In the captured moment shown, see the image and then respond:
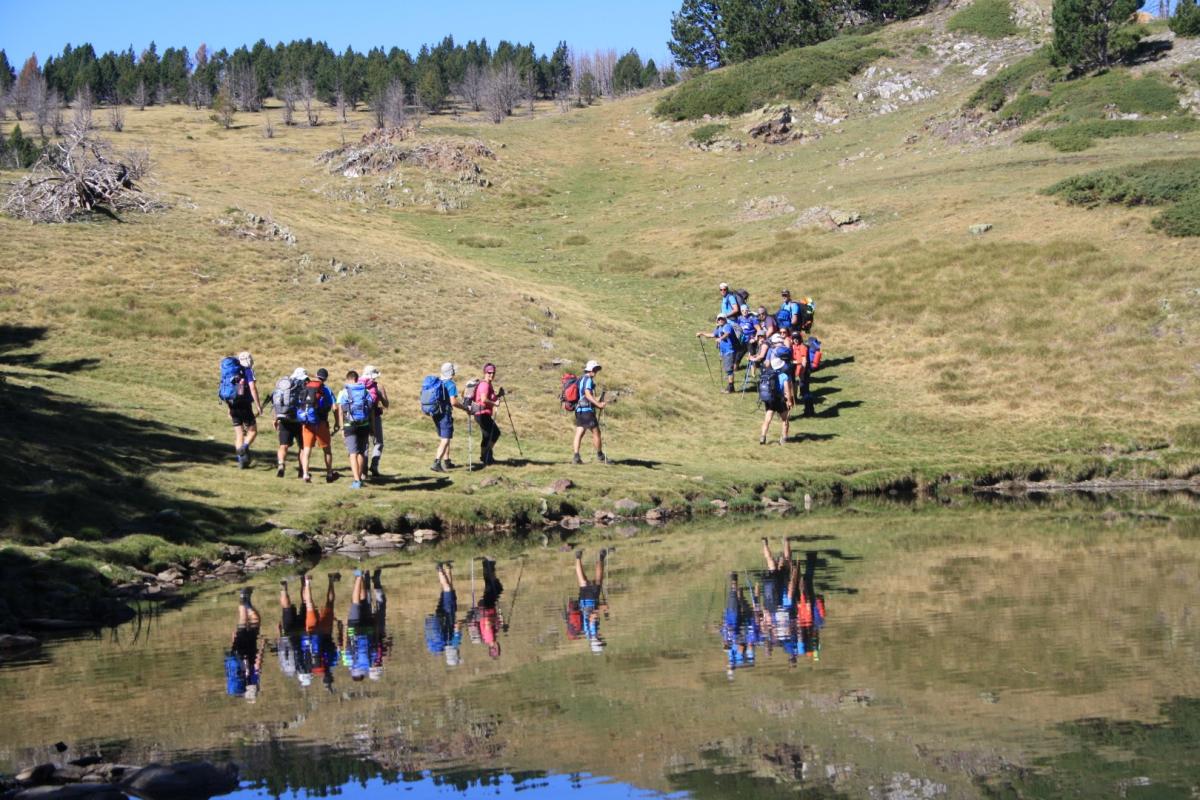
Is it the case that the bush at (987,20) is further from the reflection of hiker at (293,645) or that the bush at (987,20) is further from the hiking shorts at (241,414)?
the reflection of hiker at (293,645)

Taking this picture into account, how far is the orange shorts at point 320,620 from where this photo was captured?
17.5 metres

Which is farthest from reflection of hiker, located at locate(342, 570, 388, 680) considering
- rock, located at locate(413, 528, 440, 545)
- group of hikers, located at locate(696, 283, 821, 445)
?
group of hikers, located at locate(696, 283, 821, 445)

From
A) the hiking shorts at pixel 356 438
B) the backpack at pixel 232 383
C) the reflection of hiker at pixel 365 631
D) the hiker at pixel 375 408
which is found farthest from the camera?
the backpack at pixel 232 383

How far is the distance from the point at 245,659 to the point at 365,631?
6.50 feet

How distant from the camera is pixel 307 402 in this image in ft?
95.6

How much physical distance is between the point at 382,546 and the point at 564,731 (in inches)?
584

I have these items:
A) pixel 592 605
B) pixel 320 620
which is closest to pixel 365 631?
pixel 320 620

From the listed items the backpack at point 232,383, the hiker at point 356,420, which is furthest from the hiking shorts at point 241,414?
the hiker at point 356,420

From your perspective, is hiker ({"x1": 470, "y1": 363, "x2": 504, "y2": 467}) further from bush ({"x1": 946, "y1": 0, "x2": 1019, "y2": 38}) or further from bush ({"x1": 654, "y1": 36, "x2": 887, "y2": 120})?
bush ({"x1": 946, "y1": 0, "x2": 1019, "y2": 38})

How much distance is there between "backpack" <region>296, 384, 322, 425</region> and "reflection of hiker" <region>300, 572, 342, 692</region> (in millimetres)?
8475

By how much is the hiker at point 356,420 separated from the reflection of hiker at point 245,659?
373 inches

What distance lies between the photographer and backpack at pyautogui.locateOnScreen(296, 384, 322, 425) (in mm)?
29172

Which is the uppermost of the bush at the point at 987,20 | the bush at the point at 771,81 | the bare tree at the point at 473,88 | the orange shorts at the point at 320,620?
the bare tree at the point at 473,88

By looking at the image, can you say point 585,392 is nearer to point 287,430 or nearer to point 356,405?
point 356,405
